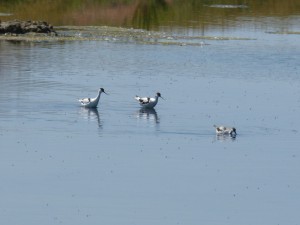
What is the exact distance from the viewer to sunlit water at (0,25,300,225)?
22469 millimetres

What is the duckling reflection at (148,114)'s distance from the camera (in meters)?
33.8

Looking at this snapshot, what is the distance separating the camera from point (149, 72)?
4538cm

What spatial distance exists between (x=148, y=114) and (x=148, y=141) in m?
5.03

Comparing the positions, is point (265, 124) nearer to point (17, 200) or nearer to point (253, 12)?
point (17, 200)

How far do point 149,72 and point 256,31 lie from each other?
68.6 ft

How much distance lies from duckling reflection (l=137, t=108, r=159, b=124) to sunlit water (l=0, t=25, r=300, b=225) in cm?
4

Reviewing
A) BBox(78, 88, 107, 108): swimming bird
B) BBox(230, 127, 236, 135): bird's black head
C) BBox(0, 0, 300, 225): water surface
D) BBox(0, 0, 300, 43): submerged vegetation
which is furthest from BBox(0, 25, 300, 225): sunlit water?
BBox(0, 0, 300, 43): submerged vegetation

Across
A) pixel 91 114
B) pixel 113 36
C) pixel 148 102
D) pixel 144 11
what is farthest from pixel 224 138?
pixel 144 11

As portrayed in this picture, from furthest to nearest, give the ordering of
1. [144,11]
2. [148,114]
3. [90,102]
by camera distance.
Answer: [144,11]
[90,102]
[148,114]

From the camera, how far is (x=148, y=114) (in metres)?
34.8

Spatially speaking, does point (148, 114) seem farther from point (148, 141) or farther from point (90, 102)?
point (148, 141)

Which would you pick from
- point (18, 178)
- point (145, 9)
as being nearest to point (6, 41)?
point (145, 9)

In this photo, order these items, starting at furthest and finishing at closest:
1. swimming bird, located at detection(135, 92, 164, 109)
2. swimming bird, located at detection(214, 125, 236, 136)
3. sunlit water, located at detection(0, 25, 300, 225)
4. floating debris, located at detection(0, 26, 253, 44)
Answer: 1. floating debris, located at detection(0, 26, 253, 44)
2. swimming bird, located at detection(135, 92, 164, 109)
3. swimming bird, located at detection(214, 125, 236, 136)
4. sunlit water, located at detection(0, 25, 300, 225)

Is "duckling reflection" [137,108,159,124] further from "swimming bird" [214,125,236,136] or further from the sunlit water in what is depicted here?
"swimming bird" [214,125,236,136]
